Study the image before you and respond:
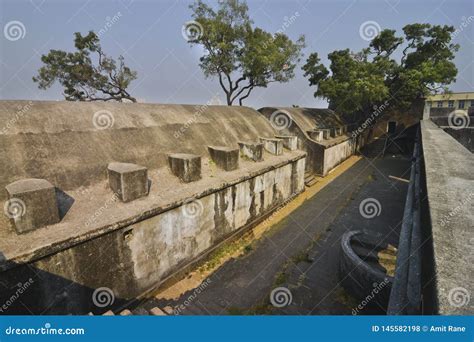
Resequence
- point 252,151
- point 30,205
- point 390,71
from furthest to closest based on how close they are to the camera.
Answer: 1. point 390,71
2. point 252,151
3. point 30,205

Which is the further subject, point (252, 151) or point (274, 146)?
point (274, 146)

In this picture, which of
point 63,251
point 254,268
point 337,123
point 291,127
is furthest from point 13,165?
point 337,123

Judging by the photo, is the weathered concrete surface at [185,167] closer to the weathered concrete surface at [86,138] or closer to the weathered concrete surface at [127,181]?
the weathered concrete surface at [86,138]

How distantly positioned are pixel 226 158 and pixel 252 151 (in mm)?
1895

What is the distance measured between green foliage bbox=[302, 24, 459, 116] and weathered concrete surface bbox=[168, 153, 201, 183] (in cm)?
1288

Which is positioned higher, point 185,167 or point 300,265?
point 185,167

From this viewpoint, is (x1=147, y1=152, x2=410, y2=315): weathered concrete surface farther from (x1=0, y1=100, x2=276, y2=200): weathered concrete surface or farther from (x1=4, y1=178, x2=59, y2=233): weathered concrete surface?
(x1=0, y1=100, x2=276, y2=200): weathered concrete surface

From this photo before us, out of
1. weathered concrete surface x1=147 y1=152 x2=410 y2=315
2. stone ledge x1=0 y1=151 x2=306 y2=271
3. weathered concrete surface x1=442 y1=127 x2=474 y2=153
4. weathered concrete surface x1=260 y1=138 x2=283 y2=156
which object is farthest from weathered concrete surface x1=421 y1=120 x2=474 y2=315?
weathered concrete surface x1=442 y1=127 x2=474 y2=153

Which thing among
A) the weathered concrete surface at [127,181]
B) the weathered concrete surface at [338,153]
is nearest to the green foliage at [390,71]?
the weathered concrete surface at [338,153]

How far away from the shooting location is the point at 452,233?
2656mm

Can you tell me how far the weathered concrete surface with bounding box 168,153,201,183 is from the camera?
8.02m

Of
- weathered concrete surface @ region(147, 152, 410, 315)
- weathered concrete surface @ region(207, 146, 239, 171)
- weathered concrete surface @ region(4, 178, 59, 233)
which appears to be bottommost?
weathered concrete surface @ region(147, 152, 410, 315)

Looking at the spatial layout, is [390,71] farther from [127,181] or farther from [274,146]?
[127,181]

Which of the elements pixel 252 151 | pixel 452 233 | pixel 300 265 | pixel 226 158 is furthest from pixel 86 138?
pixel 452 233
